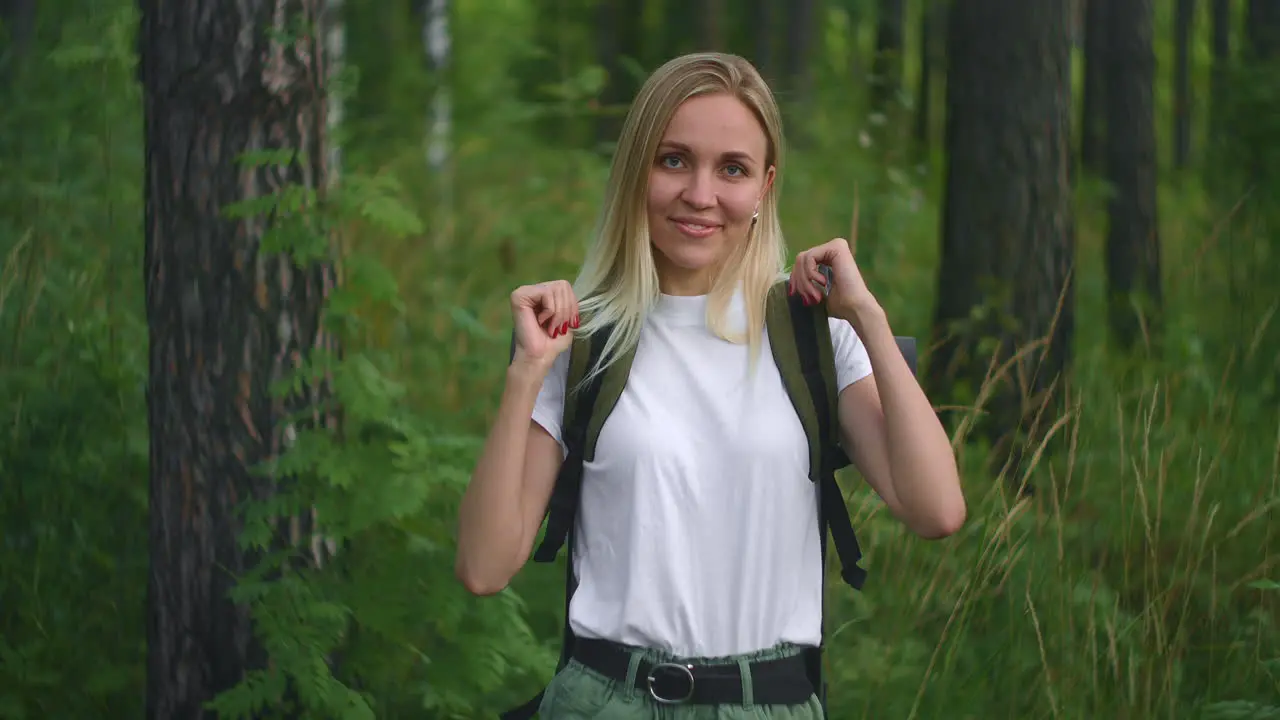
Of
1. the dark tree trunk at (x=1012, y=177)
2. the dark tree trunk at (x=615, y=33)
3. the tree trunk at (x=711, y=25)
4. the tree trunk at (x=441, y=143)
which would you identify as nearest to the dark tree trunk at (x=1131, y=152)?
the dark tree trunk at (x=1012, y=177)

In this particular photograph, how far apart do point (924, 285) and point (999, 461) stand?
529cm

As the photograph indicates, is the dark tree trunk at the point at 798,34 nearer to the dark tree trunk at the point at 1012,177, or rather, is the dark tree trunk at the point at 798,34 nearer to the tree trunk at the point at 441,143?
the tree trunk at the point at 441,143

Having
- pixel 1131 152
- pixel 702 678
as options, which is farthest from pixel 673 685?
pixel 1131 152

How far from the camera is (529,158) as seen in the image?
11203 mm

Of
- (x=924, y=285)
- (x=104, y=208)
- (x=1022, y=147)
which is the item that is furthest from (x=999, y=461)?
(x=924, y=285)

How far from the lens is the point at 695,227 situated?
2555mm

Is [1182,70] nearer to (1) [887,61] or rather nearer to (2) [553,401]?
(1) [887,61]

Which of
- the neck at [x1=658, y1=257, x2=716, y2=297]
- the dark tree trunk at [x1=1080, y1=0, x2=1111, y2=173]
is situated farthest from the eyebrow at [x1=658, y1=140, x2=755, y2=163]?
the dark tree trunk at [x1=1080, y1=0, x2=1111, y2=173]

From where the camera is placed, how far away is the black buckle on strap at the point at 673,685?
240 centimetres

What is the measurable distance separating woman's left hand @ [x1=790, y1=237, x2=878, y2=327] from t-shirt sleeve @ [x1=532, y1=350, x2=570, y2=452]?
0.46 metres

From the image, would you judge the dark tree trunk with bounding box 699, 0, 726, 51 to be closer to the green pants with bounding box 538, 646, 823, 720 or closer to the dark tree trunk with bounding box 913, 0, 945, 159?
the dark tree trunk with bounding box 913, 0, 945, 159

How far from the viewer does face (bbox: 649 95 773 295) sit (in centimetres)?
252

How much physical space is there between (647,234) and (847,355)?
441 mm

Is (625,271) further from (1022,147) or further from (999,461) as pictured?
(1022,147)
